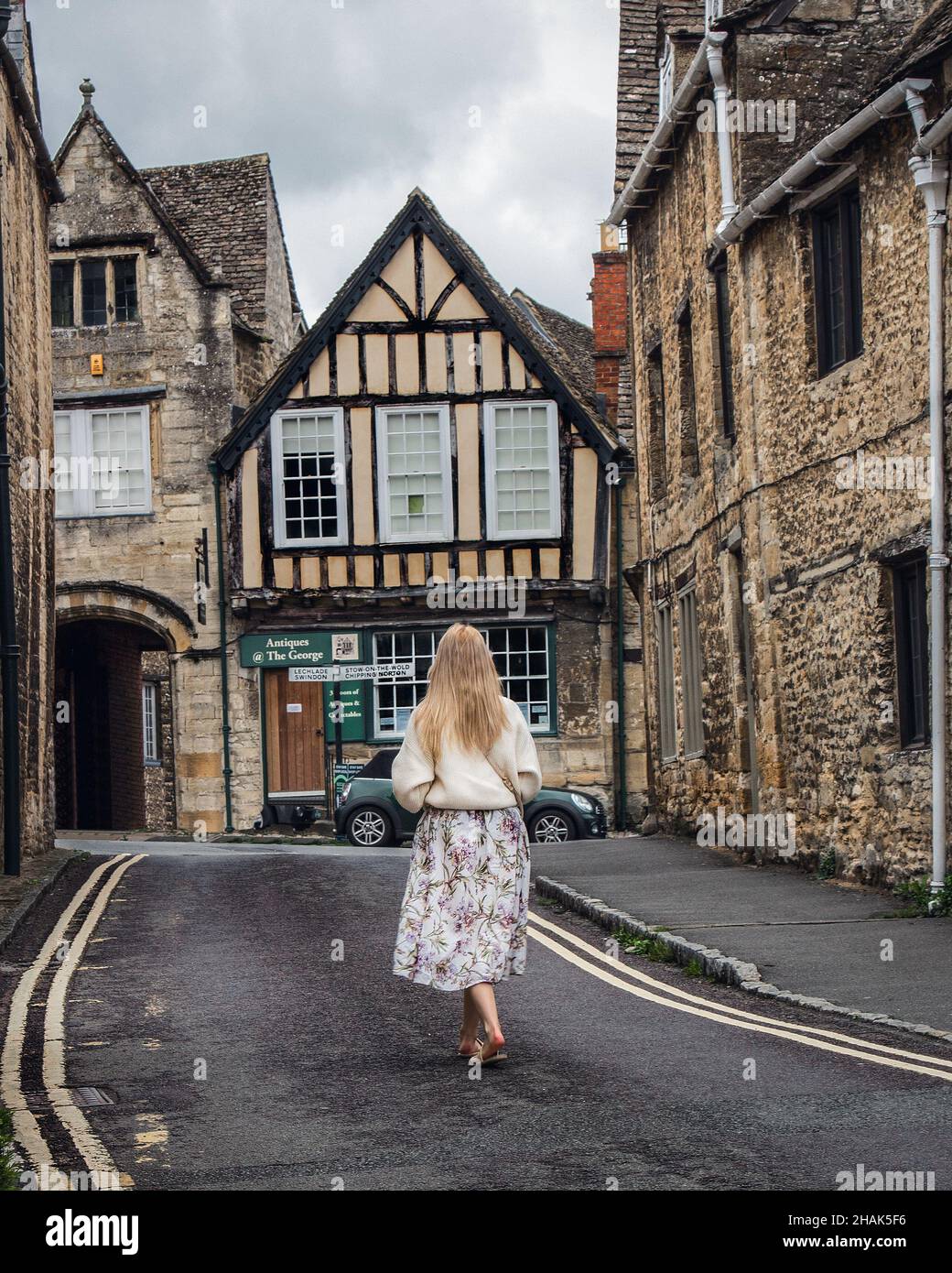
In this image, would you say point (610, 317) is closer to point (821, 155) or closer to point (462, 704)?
point (821, 155)

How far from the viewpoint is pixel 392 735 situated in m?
27.7

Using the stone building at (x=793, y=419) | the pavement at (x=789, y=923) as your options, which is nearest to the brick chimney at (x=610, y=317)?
the stone building at (x=793, y=419)

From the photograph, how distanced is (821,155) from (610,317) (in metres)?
14.2

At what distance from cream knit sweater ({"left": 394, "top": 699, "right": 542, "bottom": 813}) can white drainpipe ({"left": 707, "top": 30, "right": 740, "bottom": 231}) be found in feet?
34.1

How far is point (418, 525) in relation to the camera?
27.8 m

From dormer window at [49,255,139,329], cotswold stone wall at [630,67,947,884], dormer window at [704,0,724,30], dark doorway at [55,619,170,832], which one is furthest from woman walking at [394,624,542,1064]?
dark doorway at [55,619,170,832]

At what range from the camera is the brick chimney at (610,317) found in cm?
2847

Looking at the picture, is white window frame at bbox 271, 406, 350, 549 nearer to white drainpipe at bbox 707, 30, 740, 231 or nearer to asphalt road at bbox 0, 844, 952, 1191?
white drainpipe at bbox 707, 30, 740, 231

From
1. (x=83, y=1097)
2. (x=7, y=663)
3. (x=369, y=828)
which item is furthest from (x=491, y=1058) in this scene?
(x=369, y=828)

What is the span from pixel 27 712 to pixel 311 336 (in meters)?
10.5

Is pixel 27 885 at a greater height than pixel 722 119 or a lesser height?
lesser

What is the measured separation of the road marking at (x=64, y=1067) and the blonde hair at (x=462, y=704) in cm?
210
